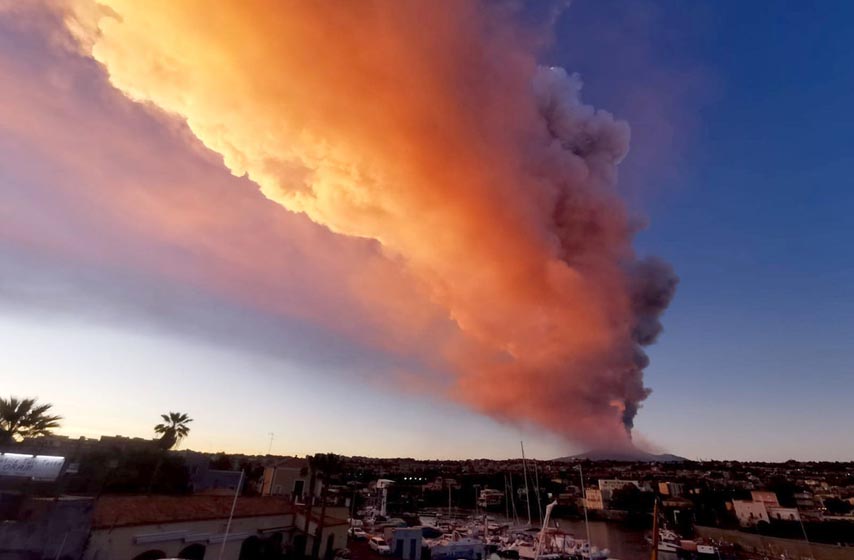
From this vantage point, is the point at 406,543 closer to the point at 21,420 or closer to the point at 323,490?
the point at 323,490

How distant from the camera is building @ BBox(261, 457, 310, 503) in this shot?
166ft

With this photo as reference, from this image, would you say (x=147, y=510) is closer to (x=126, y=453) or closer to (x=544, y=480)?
(x=126, y=453)

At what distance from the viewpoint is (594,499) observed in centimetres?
11169

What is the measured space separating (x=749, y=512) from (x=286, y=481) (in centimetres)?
8837

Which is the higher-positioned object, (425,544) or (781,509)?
(781,509)

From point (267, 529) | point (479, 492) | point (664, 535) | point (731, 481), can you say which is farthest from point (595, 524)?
point (267, 529)

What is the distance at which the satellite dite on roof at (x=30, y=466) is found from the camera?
99.2 feet

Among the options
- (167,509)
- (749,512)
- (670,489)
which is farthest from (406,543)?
(670,489)

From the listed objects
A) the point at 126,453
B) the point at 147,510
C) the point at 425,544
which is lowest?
the point at 425,544

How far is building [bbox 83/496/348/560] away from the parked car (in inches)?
342

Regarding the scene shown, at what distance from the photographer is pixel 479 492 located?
436ft

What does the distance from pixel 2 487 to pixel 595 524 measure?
103 m

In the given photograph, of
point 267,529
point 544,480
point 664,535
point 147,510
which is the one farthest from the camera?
point 544,480

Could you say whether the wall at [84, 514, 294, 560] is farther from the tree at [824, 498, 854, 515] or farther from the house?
the tree at [824, 498, 854, 515]
